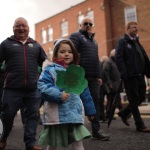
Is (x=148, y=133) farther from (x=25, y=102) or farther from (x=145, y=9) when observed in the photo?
(x=145, y=9)

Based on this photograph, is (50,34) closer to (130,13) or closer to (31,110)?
(130,13)

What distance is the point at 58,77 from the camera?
8.89ft

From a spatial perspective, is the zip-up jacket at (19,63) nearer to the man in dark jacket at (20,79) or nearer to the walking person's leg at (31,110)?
the man in dark jacket at (20,79)

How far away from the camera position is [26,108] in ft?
13.8

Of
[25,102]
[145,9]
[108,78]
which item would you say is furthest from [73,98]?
[145,9]

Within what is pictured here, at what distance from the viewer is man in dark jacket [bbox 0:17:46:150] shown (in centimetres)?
404

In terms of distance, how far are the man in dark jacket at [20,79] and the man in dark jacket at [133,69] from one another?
194cm

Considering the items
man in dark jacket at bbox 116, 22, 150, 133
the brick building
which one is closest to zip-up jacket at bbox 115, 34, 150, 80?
man in dark jacket at bbox 116, 22, 150, 133

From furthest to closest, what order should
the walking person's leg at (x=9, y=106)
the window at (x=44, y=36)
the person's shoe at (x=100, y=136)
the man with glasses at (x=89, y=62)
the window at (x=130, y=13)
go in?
the window at (x=44, y=36) → the window at (x=130, y=13) → the man with glasses at (x=89, y=62) → the person's shoe at (x=100, y=136) → the walking person's leg at (x=9, y=106)

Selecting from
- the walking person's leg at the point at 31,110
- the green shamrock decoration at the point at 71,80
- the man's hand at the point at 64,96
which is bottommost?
the walking person's leg at the point at 31,110

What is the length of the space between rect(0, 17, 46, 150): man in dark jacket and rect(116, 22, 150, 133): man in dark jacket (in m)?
1.94

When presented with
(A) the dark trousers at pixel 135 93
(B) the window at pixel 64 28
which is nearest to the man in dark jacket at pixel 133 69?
(A) the dark trousers at pixel 135 93

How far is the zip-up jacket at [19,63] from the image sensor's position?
4.09m

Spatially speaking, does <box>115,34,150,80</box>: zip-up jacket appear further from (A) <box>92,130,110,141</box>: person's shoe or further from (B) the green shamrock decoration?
(B) the green shamrock decoration
